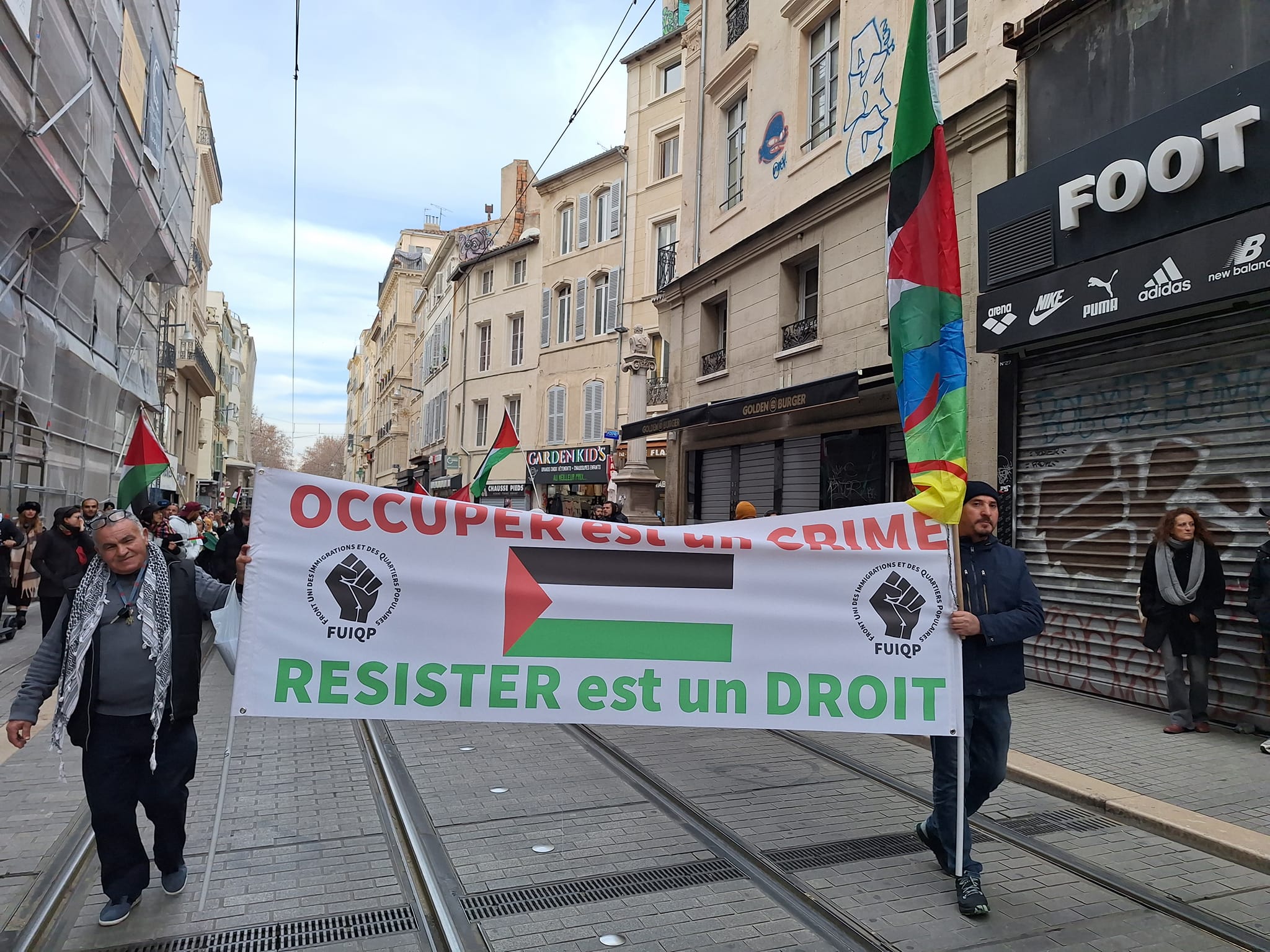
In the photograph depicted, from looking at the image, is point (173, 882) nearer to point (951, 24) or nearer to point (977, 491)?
point (977, 491)

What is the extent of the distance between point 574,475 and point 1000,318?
2227 cm

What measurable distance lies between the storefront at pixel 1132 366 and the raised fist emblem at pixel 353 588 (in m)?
6.56

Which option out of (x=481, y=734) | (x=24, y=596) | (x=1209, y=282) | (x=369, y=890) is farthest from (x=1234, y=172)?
(x=24, y=596)

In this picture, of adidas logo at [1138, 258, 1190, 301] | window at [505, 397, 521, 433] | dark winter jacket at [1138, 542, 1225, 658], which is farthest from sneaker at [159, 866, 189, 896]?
window at [505, 397, 521, 433]

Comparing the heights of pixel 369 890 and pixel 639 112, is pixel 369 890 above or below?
below

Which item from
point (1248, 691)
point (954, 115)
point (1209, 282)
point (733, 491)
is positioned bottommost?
point (1248, 691)

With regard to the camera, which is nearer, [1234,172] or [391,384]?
[1234,172]

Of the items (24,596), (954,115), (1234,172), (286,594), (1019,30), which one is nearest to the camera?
(286,594)

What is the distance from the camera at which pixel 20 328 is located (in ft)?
44.9

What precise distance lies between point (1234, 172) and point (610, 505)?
35.8 feet

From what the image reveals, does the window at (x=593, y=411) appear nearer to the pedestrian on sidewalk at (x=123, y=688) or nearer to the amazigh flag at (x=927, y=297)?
the amazigh flag at (x=927, y=297)

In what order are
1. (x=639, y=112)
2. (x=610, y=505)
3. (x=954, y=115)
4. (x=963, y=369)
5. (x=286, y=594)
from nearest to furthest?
(x=286, y=594), (x=963, y=369), (x=954, y=115), (x=610, y=505), (x=639, y=112)

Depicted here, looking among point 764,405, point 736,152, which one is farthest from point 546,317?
point 764,405

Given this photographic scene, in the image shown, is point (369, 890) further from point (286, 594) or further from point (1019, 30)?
point (1019, 30)
